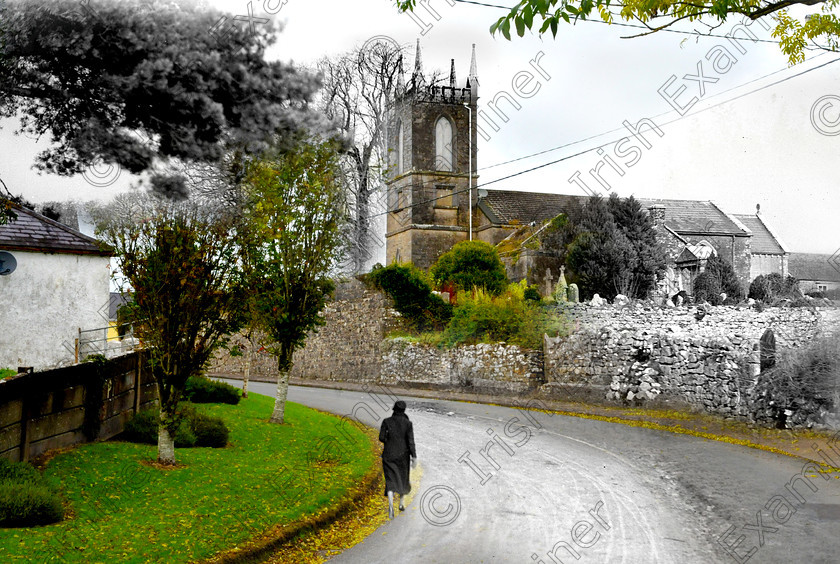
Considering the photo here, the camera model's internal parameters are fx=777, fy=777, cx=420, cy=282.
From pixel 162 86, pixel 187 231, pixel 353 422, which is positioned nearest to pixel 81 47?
pixel 162 86

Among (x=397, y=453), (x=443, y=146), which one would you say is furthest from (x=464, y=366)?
(x=443, y=146)

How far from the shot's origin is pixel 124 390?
13.0 metres

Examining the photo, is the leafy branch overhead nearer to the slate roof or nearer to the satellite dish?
the satellite dish

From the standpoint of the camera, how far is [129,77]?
318 inches

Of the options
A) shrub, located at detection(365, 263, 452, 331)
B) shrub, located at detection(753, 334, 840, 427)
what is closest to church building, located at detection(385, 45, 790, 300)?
shrub, located at detection(365, 263, 452, 331)

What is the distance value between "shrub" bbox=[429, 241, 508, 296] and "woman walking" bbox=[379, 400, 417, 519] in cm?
2284

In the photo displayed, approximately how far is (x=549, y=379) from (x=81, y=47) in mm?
18211

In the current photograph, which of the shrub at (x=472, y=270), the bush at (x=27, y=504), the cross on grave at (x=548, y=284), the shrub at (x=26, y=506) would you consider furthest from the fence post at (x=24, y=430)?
the cross on grave at (x=548, y=284)

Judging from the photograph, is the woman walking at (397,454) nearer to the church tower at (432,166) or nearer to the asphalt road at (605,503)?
the asphalt road at (605,503)

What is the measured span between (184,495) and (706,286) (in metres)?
28.9

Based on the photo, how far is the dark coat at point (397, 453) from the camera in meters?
9.99

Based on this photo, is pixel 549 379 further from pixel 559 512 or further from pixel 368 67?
pixel 368 67

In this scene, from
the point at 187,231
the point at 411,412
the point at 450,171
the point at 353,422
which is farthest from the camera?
the point at 450,171

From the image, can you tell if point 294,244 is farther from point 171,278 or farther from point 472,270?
point 472,270
